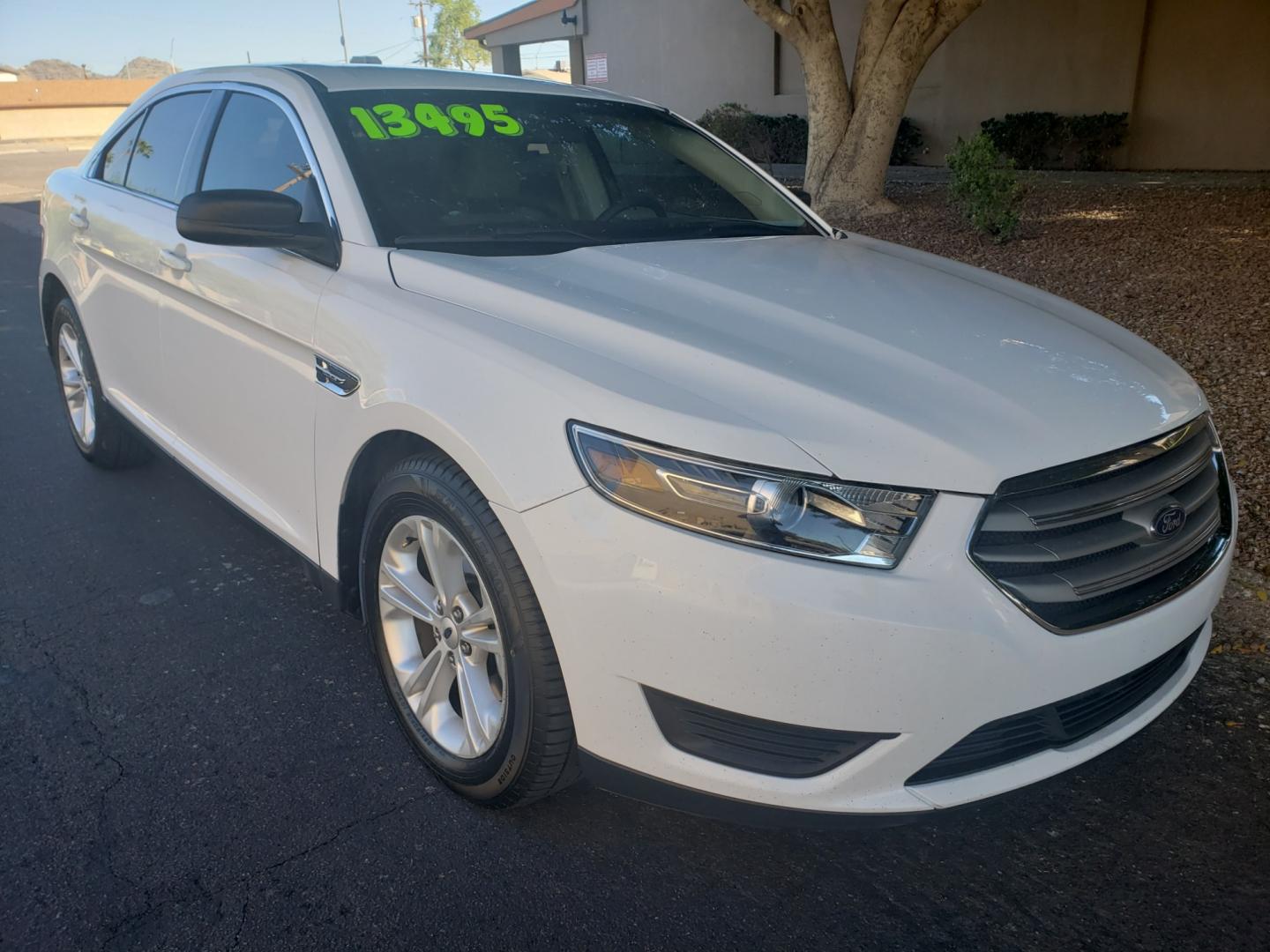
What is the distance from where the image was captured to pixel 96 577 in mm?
3947

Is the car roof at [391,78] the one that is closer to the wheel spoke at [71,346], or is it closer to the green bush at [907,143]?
the wheel spoke at [71,346]

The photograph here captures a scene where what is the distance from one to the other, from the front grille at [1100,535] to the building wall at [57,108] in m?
52.6

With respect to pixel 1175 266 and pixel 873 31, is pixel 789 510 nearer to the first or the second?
pixel 1175 266

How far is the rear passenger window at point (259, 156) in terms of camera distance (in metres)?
3.16

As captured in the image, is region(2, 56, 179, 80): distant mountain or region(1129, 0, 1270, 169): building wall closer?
region(1129, 0, 1270, 169): building wall

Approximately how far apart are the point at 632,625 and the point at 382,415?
36.8 inches

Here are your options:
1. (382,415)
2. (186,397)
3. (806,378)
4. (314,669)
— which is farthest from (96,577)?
(806,378)

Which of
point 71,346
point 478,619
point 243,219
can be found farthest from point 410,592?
point 71,346

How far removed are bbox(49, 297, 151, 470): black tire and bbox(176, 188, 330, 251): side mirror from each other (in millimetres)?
1911

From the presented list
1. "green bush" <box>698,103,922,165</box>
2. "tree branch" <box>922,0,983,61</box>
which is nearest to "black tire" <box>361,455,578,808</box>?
"tree branch" <box>922,0,983,61</box>

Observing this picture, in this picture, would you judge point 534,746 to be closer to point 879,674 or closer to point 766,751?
point 766,751

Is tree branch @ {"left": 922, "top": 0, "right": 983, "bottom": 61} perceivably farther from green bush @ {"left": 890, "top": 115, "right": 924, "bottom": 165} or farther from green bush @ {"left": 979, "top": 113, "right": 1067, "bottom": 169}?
green bush @ {"left": 890, "top": 115, "right": 924, "bottom": 165}

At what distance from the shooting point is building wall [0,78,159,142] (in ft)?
157

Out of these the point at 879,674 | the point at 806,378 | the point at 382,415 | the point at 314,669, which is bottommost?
the point at 314,669
